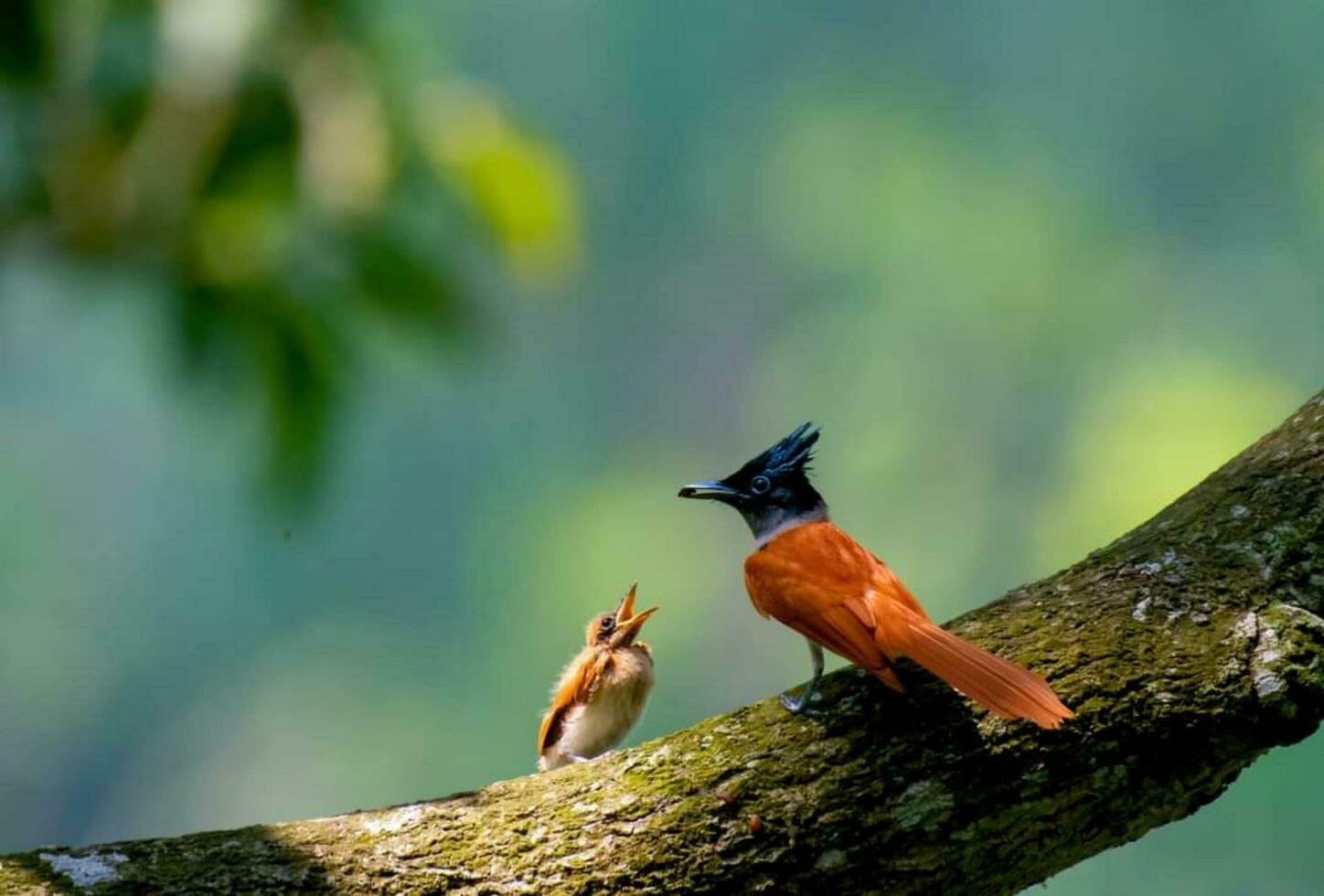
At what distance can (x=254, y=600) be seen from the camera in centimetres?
1752

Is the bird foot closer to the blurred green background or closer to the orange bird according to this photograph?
the orange bird

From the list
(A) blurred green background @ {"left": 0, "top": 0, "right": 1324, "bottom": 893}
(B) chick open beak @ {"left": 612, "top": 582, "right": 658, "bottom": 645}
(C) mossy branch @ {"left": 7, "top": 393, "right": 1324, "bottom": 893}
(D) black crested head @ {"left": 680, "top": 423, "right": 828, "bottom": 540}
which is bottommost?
(C) mossy branch @ {"left": 7, "top": 393, "right": 1324, "bottom": 893}

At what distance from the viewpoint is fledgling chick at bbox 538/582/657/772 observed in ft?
14.1

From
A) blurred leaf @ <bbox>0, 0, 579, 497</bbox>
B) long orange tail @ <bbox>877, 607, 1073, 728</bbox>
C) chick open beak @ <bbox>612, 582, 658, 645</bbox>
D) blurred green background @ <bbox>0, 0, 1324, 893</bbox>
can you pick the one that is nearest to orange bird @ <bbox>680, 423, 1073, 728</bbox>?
long orange tail @ <bbox>877, 607, 1073, 728</bbox>

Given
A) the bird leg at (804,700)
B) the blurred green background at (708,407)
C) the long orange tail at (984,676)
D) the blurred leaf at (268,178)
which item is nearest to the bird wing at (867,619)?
the long orange tail at (984,676)

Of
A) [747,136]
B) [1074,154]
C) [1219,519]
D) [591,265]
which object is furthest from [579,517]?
[1219,519]

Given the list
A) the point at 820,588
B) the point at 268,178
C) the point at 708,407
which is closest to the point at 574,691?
the point at 820,588

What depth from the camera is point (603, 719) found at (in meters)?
4.32

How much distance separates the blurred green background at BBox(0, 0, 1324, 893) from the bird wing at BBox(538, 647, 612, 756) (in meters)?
8.79

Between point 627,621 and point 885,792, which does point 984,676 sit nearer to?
point 885,792

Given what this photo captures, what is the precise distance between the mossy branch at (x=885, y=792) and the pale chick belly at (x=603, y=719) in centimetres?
156

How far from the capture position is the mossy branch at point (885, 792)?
8.18 ft

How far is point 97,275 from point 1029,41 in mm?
16671

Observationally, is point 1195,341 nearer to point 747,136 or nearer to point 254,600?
point 747,136
